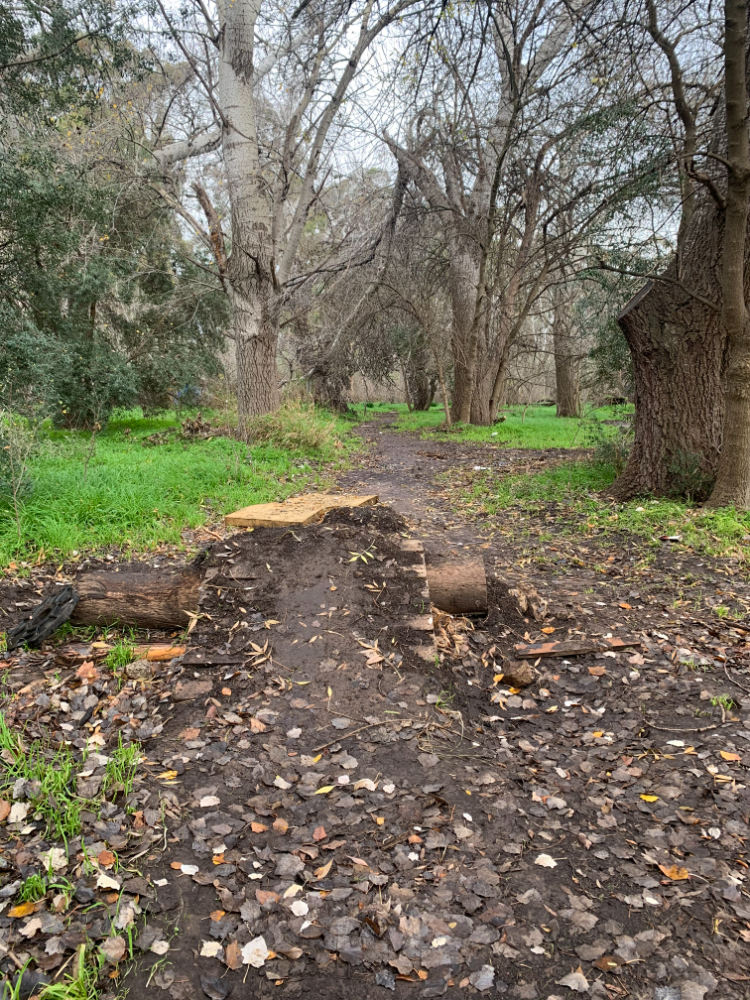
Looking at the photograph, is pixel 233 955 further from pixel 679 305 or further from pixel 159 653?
pixel 679 305

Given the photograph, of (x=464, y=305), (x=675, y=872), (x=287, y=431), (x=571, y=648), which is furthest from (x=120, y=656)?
(x=464, y=305)

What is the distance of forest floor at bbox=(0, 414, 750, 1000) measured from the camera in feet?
5.88

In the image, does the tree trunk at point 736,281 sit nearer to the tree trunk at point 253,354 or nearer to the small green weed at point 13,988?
the small green weed at point 13,988

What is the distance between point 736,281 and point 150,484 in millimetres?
5723

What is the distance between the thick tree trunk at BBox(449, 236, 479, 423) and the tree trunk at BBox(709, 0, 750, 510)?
8.36 m

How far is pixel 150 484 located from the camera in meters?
6.31

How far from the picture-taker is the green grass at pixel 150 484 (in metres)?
4.98

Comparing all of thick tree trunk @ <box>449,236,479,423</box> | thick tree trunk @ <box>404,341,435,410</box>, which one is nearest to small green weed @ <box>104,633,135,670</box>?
thick tree trunk @ <box>449,236,479,423</box>

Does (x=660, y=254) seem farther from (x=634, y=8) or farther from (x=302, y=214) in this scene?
(x=302, y=214)

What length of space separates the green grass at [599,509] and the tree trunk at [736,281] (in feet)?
1.13

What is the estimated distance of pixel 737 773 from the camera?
2.56 metres

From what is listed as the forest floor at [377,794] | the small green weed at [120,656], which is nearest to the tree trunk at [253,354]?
the forest floor at [377,794]

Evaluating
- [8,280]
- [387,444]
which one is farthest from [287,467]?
[8,280]

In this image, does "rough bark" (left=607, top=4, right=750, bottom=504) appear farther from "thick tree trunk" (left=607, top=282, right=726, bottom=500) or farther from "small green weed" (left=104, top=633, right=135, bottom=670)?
"small green weed" (left=104, top=633, right=135, bottom=670)
